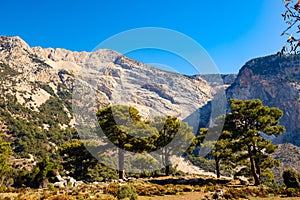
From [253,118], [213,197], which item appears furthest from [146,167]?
[213,197]

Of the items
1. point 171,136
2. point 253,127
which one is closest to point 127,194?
point 253,127

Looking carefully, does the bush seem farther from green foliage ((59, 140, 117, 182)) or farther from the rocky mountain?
the rocky mountain

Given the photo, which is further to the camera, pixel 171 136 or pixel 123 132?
pixel 171 136

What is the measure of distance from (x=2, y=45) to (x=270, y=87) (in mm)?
210596

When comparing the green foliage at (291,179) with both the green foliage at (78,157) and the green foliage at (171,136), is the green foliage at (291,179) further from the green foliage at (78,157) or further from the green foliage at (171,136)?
the green foliage at (78,157)

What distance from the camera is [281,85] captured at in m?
174

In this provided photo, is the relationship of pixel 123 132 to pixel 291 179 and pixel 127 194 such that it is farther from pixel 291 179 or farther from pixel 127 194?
pixel 291 179

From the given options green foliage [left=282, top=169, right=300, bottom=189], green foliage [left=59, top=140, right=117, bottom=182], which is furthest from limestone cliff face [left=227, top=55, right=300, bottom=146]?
green foliage [left=59, top=140, right=117, bottom=182]

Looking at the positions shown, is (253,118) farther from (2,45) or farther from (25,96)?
(2,45)

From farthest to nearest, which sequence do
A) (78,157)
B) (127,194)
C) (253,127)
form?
(78,157) < (253,127) < (127,194)

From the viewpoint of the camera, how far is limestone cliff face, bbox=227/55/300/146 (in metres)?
162

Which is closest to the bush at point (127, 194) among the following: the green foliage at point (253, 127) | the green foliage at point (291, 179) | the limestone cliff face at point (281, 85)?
the green foliage at point (253, 127)

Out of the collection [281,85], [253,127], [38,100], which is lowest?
[253,127]

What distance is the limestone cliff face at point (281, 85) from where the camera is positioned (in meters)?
162
